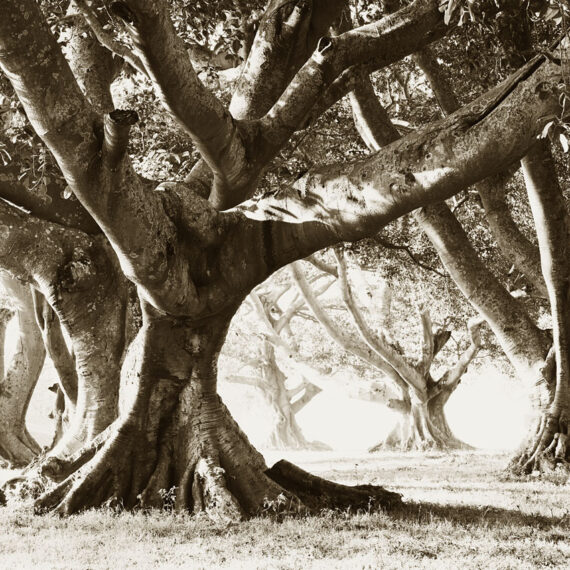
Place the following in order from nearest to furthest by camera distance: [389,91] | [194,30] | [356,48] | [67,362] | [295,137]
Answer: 1. [356,48]
2. [194,30]
3. [67,362]
4. [295,137]
5. [389,91]

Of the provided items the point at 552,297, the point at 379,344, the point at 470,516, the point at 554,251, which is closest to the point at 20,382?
the point at 379,344

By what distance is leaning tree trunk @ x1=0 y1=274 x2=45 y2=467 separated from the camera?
16797 millimetres

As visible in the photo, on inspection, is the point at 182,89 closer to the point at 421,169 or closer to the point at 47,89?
the point at 47,89

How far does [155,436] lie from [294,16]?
5.06 meters

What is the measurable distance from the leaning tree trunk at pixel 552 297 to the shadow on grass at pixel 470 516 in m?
4.12

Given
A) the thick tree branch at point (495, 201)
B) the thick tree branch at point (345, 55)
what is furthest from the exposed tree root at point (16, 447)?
the thick tree branch at point (345, 55)

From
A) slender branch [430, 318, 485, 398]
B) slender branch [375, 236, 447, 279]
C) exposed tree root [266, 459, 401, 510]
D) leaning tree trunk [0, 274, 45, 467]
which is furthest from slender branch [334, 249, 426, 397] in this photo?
exposed tree root [266, 459, 401, 510]

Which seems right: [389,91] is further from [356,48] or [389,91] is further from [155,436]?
[155,436]

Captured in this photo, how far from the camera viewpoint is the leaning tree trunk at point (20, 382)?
16797 millimetres

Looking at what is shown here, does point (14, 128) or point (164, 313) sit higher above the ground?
point (14, 128)

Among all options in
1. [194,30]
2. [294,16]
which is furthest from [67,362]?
[294,16]

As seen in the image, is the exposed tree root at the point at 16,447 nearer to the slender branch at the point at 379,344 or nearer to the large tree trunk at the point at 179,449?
the slender branch at the point at 379,344

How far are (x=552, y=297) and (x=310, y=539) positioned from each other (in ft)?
22.8

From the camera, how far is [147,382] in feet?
26.5
